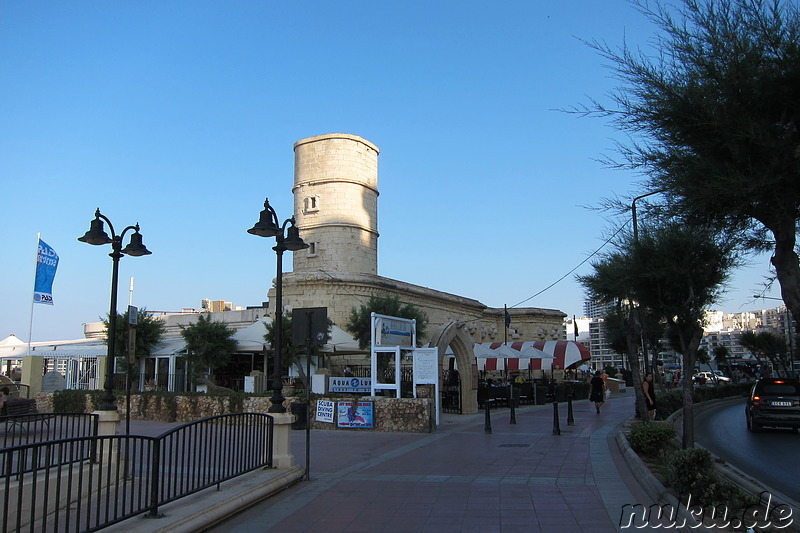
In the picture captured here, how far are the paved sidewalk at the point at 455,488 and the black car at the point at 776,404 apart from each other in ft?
18.4

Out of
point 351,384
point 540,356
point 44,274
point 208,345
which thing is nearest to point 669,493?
point 351,384

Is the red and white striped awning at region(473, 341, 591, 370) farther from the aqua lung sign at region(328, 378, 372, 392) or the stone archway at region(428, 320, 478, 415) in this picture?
the aqua lung sign at region(328, 378, 372, 392)

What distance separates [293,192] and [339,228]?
4.41 m

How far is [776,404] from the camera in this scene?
58.3 feet

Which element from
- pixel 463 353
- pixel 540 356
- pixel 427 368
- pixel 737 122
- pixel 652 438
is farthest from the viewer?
pixel 540 356

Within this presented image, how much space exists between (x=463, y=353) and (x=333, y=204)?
19326 mm

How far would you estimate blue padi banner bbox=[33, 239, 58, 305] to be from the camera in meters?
24.2

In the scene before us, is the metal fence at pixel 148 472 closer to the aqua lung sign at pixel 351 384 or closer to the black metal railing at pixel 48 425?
the black metal railing at pixel 48 425

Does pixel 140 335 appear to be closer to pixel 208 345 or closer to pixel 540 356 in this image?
pixel 208 345

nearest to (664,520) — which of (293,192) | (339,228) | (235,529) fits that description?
(235,529)

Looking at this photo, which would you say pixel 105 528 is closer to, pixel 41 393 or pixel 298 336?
pixel 298 336

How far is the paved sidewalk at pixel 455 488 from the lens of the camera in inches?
280

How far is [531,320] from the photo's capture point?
59812 mm

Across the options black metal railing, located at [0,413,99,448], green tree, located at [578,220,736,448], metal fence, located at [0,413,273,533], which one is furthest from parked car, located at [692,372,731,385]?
black metal railing, located at [0,413,99,448]
